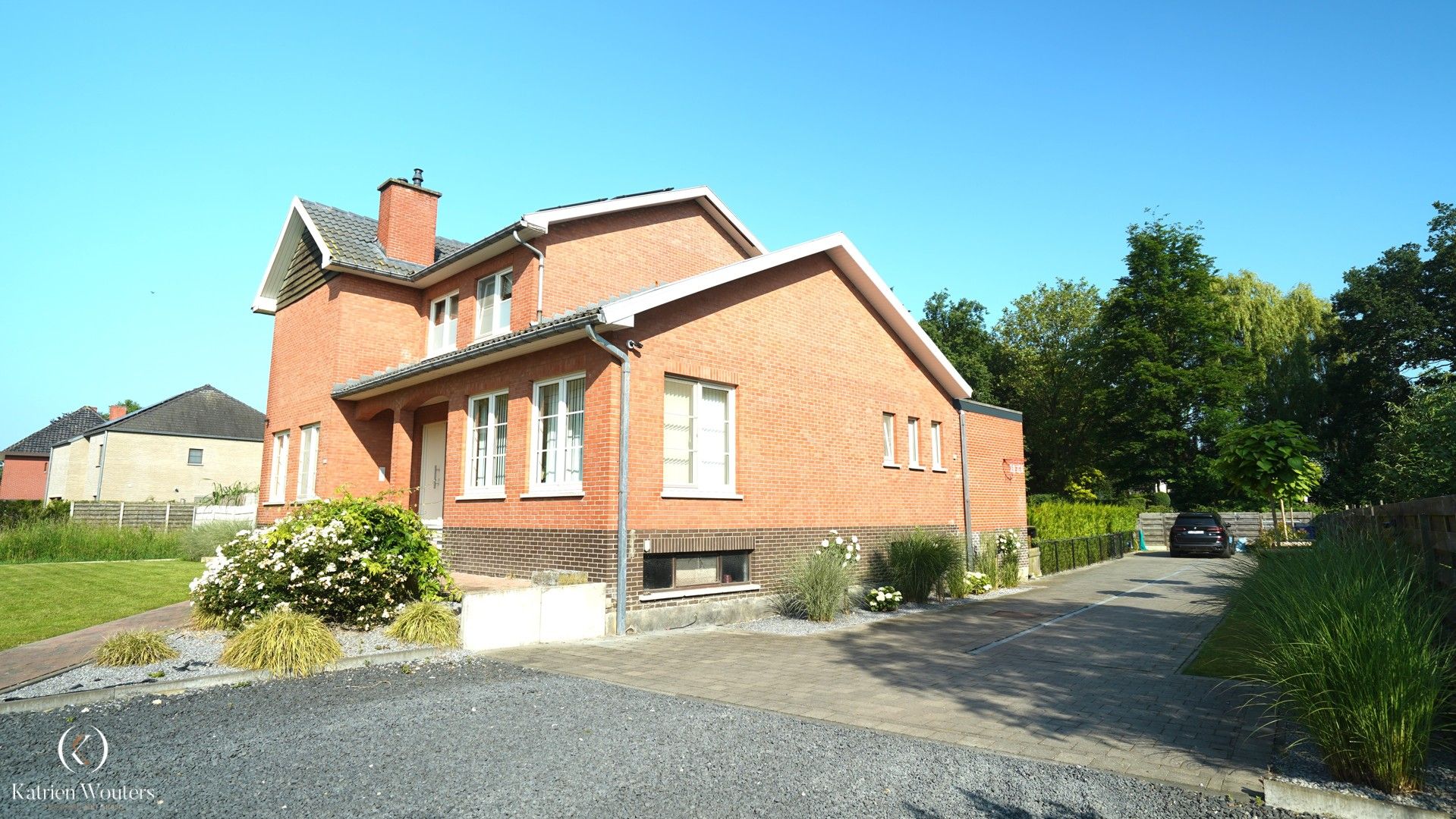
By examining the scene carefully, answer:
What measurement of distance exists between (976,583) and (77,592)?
1682 centimetres

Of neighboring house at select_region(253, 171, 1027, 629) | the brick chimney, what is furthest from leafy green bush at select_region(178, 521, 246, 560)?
the brick chimney

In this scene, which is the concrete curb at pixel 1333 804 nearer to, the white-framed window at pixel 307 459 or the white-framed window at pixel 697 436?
the white-framed window at pixel 697 436

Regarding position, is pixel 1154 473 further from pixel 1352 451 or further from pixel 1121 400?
pixel 1352 451

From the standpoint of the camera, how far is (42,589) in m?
14.3

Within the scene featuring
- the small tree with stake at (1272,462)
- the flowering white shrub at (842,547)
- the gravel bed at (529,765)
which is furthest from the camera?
the flowering white shrub at (842,547)

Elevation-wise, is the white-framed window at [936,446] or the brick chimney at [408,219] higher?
the brick chimney at [408,219]

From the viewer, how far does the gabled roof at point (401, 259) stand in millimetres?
14250

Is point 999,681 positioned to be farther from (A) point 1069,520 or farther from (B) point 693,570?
(A) point 1069,520

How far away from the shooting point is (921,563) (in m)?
14.5

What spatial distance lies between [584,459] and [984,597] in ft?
29.1

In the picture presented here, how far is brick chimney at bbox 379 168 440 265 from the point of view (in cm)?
1834

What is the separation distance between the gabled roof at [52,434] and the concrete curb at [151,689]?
5754 cm

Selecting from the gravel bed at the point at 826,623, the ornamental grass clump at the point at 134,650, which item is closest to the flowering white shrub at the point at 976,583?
the gravel bed at the point at 826,623

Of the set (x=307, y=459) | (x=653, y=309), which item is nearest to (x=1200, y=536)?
(x=653, y=309)
